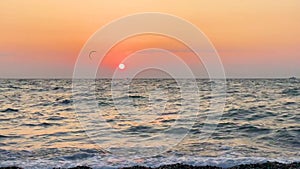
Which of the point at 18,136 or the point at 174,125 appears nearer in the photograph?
the point at 18,136

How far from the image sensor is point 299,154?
1422 cm

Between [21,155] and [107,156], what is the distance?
301 centimetres

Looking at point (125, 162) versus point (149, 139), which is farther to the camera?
point (149, 139)

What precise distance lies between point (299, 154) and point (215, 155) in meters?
3.03

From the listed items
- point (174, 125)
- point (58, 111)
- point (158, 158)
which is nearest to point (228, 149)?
point (158, 158)

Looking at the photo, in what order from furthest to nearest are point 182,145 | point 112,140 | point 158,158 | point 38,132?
point 38,132
point 112,140
point 182,145
point 158,158

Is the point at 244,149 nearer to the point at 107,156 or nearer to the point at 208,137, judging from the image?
the point at 208,137

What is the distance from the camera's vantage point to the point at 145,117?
26141 mm

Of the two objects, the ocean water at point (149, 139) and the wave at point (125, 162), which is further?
the ocean water at point (149, 139)

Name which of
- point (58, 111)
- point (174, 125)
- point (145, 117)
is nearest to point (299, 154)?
point (174, 125)

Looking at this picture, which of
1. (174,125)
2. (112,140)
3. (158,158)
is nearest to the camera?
(158,158)

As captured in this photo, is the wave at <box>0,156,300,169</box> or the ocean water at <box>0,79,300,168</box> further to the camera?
the ocean water at <box>0,79,300,168</box>

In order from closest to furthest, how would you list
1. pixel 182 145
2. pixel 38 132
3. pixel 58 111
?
pixel 182 145 < pixel 38 132 < pixel 58 111

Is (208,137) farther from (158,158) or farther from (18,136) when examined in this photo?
(18,136)
